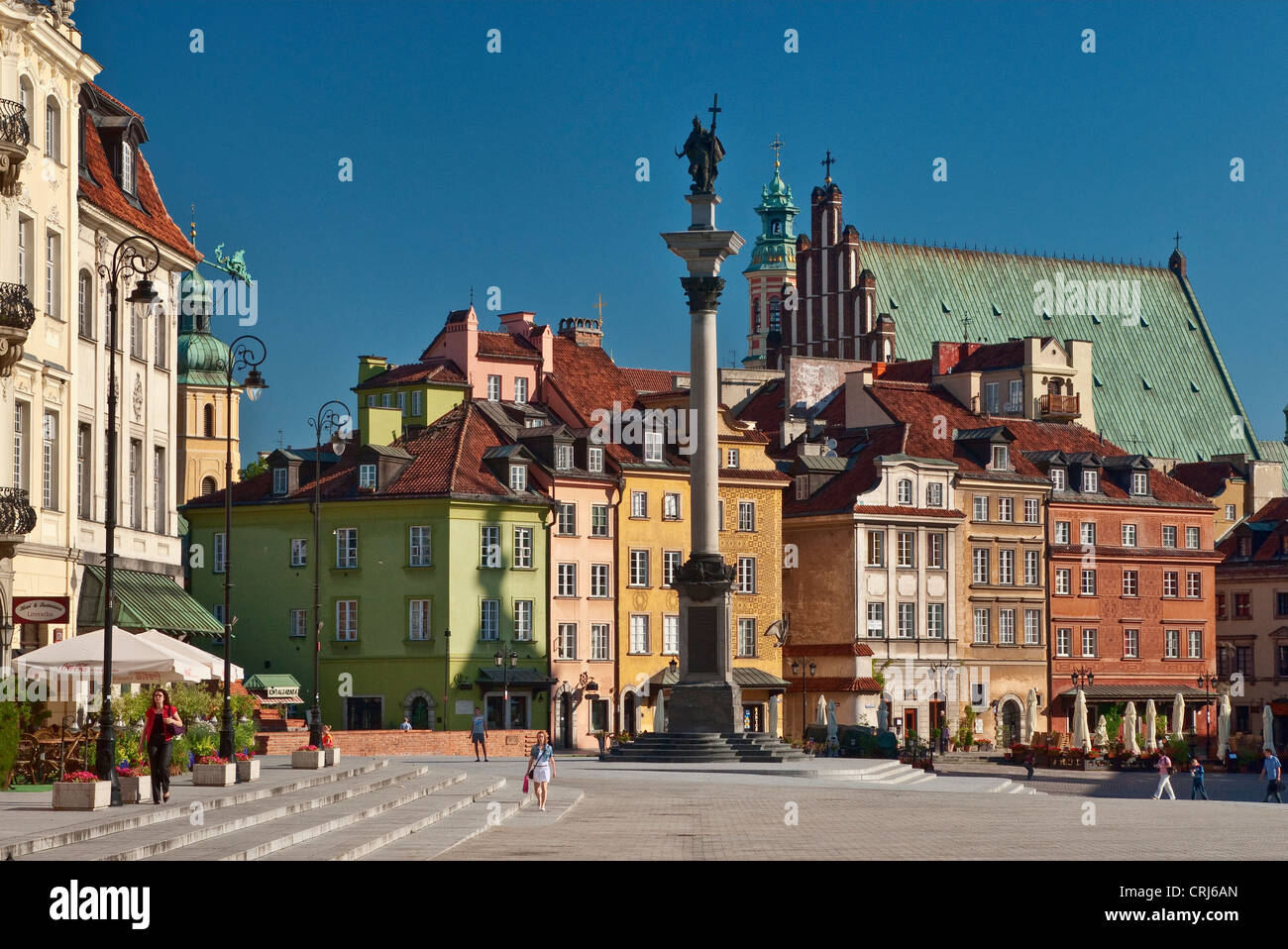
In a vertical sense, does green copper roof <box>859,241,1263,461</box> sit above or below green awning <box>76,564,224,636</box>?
above

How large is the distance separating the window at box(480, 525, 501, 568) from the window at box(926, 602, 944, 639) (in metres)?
21.8

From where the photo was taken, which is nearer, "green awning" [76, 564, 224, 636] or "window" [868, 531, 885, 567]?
"green awning" [76, 564, 224, 636]

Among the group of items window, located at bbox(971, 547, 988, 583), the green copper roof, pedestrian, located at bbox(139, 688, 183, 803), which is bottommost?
pedestrian, located at bbox(139, 688, 183, 803)

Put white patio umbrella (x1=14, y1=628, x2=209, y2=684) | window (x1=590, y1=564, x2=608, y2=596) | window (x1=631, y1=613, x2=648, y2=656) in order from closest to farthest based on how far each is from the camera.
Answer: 1. white patio umbrella (x1=14, y1=628, x2=209, y2=684)
2. window (x1=590, y1=564, x2=608, y2=596)
3. window (x1=631, y1=613, x2=648, y2=656)

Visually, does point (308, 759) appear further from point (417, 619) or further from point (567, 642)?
point (567, 642)

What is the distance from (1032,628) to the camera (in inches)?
4294

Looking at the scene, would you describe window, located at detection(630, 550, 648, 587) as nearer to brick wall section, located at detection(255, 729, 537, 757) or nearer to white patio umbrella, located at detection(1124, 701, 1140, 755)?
brick wall section, located at detection(255, 729, 537, 757)

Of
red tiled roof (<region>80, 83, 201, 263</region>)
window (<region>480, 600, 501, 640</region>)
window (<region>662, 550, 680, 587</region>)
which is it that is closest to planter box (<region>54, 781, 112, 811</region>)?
red tiled roof (<region>80, 83, 201, 263</region>)

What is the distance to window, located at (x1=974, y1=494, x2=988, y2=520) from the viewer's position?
10744 centimetres

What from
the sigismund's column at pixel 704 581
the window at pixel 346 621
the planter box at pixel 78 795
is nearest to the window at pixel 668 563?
the window at pixel 346 621

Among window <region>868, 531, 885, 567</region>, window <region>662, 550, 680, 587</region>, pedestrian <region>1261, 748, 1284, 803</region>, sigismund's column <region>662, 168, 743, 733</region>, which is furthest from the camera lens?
window <region>868, 531, 885, 567</region>

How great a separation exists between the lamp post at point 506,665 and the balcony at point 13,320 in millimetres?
45006
